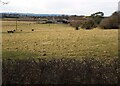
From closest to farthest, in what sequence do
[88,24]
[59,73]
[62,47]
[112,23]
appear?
[59,73]
[62,47]
[112,23]
[88,24]

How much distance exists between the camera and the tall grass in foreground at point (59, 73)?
10.1 m

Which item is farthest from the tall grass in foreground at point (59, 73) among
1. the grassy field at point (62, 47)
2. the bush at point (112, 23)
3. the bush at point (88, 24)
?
the bush at point (88, 24)

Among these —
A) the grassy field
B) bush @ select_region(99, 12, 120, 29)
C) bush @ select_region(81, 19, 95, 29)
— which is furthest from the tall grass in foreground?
bush @ select_region(81, 19, 95, 29)

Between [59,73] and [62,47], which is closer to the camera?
[59,73]

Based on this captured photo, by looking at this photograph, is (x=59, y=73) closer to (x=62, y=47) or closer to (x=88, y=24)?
(x=62, y=47)

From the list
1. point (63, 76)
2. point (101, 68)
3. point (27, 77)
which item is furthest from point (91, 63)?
point (27, 77)

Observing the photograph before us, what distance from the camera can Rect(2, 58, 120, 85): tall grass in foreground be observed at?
1012cm

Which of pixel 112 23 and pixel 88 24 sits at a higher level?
pixel 112 23

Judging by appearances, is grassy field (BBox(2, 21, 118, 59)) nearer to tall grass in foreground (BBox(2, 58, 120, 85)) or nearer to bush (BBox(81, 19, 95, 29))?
tall grass in foreground (BBox(2, 58, 120, 85))

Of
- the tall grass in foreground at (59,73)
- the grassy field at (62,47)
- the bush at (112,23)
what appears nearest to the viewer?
the tall grass in foreground at (59,73)

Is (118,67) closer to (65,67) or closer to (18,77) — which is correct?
(65,67)

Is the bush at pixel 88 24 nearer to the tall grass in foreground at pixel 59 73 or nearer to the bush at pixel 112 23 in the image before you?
A: the bush at pixel 112 23

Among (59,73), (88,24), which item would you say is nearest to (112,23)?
(88,24)

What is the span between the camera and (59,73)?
10.1 meters
